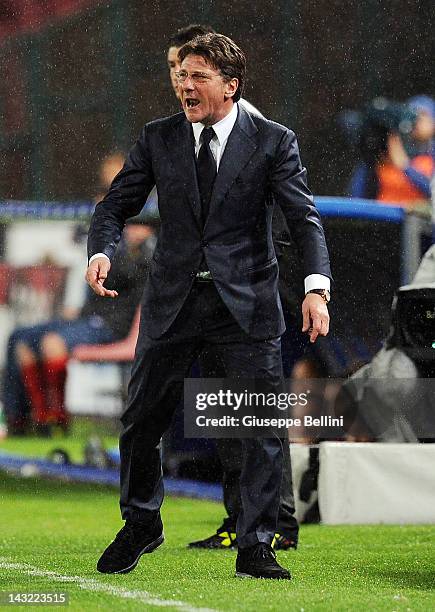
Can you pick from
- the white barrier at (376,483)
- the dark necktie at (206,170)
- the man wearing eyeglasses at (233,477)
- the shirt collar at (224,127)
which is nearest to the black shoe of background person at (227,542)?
the man wearing eyeglasses at (233,477)

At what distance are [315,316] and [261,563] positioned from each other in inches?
25.6

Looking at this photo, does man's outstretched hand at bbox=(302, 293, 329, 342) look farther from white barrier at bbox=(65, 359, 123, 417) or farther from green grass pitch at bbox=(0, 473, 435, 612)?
white barrier at bbox=(65, 359, 123, 417)

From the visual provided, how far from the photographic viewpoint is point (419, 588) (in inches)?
154

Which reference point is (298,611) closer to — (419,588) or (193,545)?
(419,588)

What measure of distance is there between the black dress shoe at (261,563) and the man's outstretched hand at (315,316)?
0.56 metres

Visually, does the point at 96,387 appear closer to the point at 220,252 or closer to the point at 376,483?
the point at 376,483

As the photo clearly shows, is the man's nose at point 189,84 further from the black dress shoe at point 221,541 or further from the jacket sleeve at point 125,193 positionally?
the black dress shoe at point 221,541

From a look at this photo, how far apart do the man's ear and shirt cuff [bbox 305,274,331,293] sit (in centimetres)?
51

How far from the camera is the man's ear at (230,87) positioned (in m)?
3.97

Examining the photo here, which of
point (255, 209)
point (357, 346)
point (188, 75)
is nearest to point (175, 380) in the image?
point (255, 209)

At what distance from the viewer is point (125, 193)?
161 inches

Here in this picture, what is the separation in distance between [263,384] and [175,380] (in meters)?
0.24

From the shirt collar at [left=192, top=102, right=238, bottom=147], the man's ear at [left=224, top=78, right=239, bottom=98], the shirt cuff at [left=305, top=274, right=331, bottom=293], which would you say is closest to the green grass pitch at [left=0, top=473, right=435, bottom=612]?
the shirt cuff at [left=305, top=274, right=331, bottom=293]

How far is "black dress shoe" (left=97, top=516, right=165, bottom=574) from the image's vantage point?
4.09 metres
